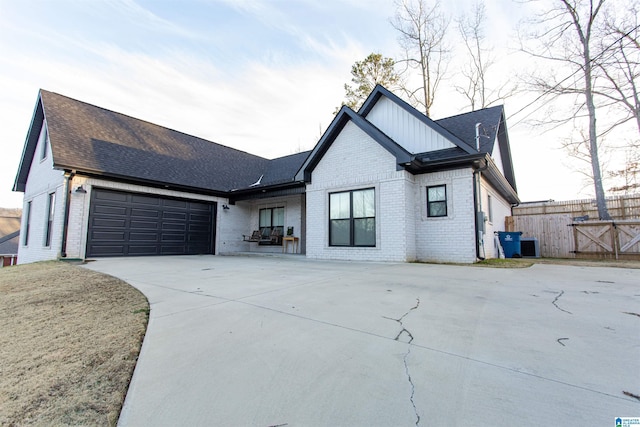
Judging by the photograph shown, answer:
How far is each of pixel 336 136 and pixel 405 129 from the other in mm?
2557

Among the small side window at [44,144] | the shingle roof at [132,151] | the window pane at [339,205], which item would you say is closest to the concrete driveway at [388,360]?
the window pane at [339,205]

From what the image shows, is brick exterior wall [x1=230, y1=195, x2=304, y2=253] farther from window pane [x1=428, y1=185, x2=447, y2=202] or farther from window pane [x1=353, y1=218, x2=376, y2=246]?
window pane [x1=428, y1=185, x2=447, y2=202]

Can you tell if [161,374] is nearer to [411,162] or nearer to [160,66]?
[411,162]

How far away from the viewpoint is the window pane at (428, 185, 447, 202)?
362 inches

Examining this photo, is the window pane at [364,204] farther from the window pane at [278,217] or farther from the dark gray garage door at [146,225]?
the dark gray garage door at [146,225]

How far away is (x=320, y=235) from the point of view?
34.6ft

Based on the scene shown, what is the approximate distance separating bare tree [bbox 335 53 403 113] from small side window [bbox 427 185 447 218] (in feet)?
41.6

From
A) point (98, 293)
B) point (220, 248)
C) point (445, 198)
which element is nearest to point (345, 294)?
point (98, 293)

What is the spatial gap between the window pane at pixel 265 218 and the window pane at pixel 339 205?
17.3 feet

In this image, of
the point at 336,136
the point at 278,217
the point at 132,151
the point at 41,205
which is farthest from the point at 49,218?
the point at 336,136

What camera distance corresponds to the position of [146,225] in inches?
458

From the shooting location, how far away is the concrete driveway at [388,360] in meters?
1.55

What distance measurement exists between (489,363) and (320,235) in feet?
28.1

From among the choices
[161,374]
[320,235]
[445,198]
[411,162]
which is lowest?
[161,374]
